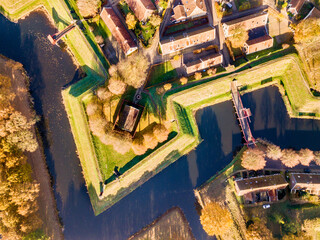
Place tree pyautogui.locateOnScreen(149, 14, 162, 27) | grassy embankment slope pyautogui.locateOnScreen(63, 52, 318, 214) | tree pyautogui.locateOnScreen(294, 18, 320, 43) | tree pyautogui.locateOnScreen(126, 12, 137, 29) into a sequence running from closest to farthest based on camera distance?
tree pyautogui.locateOnScreen(294, 18, 320, 43) < tree pyautogui.locateOnScreen(149, 14, 162, 27) < tree pyautogui.locateOnScreen(126, 12, 137, 29) < grassy embankment slope pyautogui.locateOnScreen(63, 52, 318, 214)

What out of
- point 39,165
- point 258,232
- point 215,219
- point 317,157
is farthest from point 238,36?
point 39,165

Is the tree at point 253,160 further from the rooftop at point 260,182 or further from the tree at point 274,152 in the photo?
the rooftop at point 260,182

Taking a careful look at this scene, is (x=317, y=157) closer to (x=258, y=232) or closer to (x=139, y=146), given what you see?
(x=258, y=232)

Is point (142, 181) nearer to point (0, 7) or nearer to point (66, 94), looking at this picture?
point (66, 94)

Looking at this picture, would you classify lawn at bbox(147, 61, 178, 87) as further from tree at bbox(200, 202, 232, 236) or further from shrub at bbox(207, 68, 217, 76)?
tree at bbox(200, 202, 232, 236)

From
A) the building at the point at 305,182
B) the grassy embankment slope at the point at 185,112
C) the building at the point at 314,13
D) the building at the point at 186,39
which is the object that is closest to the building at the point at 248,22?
the building at the point at 186,39

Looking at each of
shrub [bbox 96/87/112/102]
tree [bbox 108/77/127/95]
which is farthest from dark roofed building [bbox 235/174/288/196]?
shrub [bbox 96/87/112/102]

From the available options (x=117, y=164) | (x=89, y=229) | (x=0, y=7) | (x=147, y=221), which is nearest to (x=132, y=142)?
(x=117, y=164)

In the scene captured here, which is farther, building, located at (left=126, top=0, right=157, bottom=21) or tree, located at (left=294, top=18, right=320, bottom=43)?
building, located at (left=126, top=0, right=157, bottom=21)
